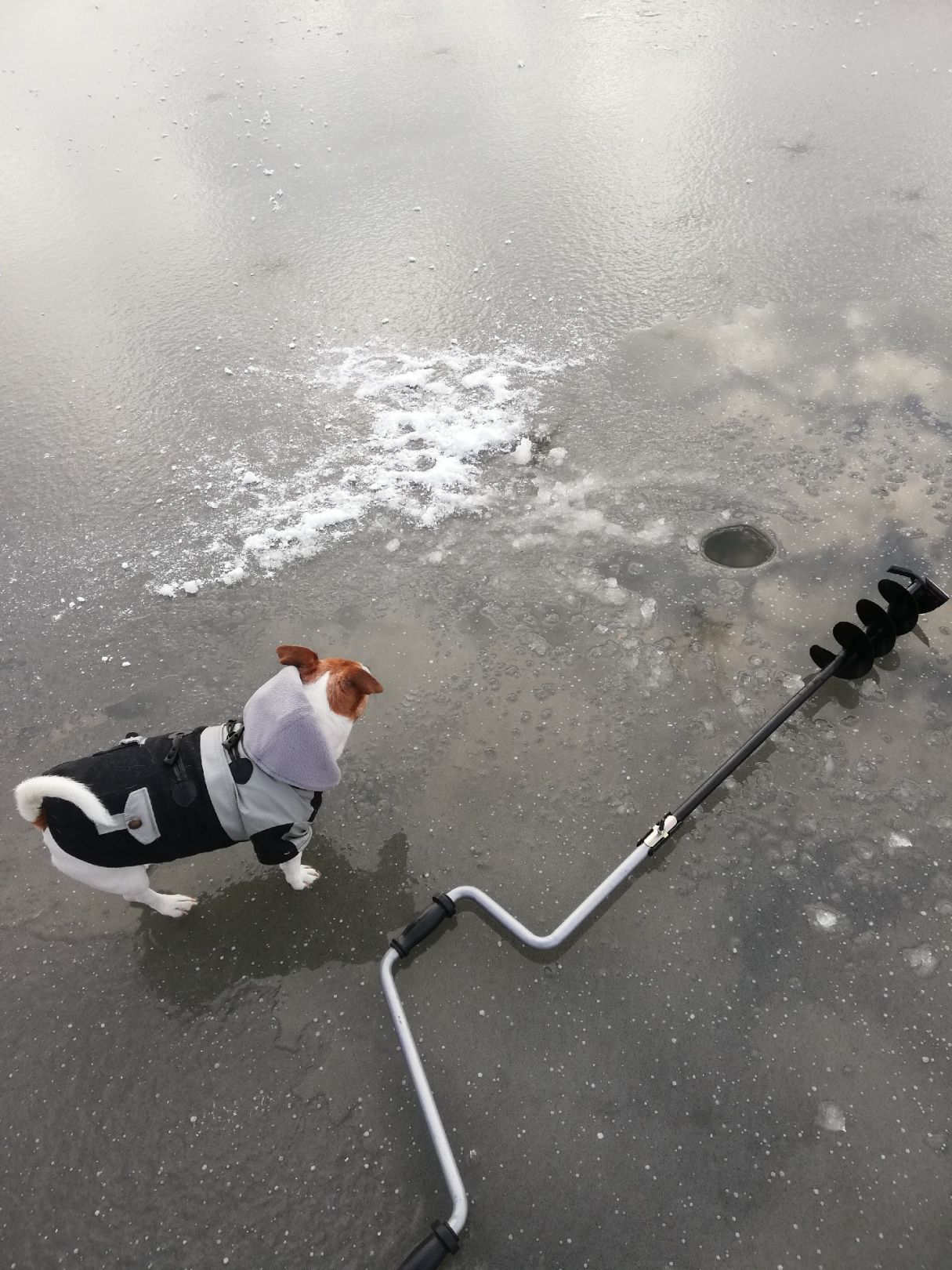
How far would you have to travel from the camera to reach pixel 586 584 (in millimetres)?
2961

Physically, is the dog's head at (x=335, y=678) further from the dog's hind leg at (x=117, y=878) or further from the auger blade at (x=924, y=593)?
the auger blade at (x=924, y=593)

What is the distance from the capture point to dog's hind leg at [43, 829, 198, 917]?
1.97m

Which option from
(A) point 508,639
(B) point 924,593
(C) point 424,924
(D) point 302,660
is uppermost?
(D) point 302,660

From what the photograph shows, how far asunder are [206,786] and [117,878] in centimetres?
36

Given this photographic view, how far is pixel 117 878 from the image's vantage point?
6.69 ft

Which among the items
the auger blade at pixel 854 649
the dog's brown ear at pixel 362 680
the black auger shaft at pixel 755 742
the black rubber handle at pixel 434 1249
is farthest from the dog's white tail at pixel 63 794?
the auger blade at pixel 854 649

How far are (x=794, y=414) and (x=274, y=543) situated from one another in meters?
2.39

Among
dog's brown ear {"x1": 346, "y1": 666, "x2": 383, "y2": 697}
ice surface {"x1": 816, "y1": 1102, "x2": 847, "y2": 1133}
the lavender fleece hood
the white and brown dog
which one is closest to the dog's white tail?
the white and brown dog

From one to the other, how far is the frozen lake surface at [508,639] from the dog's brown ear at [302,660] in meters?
0.62

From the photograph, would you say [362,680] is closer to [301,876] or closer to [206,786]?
[206,786]

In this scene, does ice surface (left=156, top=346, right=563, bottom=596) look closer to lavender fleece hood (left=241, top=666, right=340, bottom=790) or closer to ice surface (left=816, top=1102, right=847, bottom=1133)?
lavender fleece hood (left=241, top=666, right=340, bottom=790)

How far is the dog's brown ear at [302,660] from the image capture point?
6.62 feet

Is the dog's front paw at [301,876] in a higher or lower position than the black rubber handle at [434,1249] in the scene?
higher

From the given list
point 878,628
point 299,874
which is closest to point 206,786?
point 299,874
